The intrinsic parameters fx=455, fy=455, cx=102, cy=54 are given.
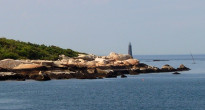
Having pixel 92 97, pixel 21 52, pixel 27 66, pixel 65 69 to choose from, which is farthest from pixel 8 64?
pixel 92 97

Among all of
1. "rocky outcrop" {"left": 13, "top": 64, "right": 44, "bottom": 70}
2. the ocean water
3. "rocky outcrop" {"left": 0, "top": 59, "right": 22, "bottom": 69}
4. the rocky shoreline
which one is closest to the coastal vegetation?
the rocky shoreline

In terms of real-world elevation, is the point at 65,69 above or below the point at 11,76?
above

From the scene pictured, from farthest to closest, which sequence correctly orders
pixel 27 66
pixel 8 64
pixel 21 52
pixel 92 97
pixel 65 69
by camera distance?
pixel 21 52 → pixel 65 69 → pixel 8 64 → pixel 27 66 → pixel 92 97

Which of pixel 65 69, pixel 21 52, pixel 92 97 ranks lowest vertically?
pixel 92 97

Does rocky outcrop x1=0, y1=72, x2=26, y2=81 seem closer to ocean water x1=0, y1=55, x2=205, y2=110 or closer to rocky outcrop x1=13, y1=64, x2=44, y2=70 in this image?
ocean water x1=0, y1=55, x2=205, y2=110

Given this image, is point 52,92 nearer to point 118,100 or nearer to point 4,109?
point 118,100

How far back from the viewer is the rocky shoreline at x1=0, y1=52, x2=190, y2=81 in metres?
100

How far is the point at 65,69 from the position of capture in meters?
111

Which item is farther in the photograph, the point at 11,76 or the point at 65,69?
the point at 65,69

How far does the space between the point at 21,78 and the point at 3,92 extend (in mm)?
21676

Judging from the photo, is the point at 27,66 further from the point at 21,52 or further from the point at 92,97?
the point at 92,97

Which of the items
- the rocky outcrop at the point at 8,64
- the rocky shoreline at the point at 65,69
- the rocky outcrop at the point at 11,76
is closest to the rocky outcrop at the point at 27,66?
the rocky shoreline at the point at 65,69

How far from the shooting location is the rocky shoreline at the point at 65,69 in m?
100

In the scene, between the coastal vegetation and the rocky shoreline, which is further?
the coastal vegetation
